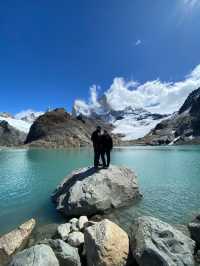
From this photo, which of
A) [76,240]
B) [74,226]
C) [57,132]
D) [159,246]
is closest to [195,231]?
[159,246]

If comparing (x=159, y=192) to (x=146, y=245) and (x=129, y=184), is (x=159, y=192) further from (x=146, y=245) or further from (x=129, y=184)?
(x=146, y=245)

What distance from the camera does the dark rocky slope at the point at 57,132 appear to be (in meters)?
162

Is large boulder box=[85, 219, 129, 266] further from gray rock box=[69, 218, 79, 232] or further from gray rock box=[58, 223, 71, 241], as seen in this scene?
gray rock box=[69, 218, 79, 232]

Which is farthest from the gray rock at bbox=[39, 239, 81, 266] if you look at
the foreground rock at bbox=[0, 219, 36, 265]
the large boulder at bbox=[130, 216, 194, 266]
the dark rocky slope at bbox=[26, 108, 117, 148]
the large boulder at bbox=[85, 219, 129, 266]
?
the dark rocky slope at bbox=[26, 108, 117, 148]

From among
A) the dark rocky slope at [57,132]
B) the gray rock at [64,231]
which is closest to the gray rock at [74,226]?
the gray rock at [64,231]

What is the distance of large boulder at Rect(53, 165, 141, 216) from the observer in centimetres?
1508

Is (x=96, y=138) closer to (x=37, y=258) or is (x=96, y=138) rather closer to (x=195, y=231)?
(x=195, y=231)

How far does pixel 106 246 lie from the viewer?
346 inches

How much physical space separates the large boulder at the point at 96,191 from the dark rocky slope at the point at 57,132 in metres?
137

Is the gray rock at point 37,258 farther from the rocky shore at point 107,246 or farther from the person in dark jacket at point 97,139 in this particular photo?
the person in dark jacket at point 97,139

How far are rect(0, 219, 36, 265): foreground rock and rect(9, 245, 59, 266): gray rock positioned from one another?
280cm

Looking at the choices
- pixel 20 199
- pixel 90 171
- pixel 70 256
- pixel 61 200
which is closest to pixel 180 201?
pixel 90 171

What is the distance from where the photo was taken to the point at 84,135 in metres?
184

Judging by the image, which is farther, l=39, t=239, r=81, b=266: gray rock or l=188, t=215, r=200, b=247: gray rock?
l=188, t=215, r=200, b=247: gray rock
